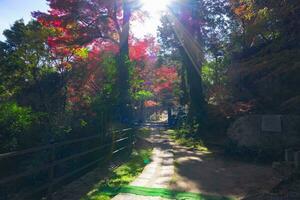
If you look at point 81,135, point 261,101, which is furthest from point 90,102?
point 261,101

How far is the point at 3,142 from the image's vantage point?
809cm

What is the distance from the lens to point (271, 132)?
11656mm

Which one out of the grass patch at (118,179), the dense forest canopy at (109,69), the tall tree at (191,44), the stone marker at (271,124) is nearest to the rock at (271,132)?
the stone marker at (271,124)

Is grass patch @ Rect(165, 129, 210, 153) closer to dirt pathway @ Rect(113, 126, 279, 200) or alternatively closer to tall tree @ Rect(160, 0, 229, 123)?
tall tree @ Rect(160, 0, 229, 123)

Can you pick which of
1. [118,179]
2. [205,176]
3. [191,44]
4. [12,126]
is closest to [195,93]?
[191,44]

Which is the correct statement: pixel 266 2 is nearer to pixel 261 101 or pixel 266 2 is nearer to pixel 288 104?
pixel 288 104

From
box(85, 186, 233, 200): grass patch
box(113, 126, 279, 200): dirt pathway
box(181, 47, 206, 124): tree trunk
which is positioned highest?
box(181, 47, 206, 124): tree trunk

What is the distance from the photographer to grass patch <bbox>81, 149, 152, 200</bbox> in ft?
24.4

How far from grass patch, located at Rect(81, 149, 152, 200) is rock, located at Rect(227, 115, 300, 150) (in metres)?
3.55

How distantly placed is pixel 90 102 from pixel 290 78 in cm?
937

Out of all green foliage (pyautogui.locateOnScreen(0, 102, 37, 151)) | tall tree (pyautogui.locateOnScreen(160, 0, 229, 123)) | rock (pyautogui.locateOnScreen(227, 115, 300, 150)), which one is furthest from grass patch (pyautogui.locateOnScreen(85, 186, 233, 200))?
tall tree (pyautogui.locateOnScreen(160, 0, 229, 123))

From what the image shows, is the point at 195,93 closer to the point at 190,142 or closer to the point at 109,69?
the point at 190,142

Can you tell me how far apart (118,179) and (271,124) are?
5.68m

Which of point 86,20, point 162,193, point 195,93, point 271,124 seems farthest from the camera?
point 195,93
